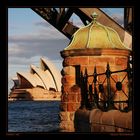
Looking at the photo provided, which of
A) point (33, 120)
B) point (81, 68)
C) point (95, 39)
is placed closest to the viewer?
point (95, 39)

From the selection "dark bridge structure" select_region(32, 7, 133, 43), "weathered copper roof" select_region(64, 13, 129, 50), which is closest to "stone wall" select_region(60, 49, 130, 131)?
"weathered copper roof" select_region(64, 13, 129, 50)

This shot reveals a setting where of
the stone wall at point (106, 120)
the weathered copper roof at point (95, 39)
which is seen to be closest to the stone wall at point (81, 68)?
the weathered copper roof at point (95, 39)

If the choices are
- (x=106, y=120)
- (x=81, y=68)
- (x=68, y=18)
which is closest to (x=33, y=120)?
(x=68, y=18)

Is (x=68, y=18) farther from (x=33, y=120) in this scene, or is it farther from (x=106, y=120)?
(x=33, y=120)

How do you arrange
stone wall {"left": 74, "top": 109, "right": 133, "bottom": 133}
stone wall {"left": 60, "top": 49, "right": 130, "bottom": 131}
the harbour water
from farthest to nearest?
1. the harbour water
2. stone wall {"left": 60, "top": 49, "right": 130, "bottom": 131}
3. stone wall {"left": 74, "top": 109, "right": 133, "bottom": 133}

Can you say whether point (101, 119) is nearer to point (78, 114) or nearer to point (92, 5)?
point (78, 114)

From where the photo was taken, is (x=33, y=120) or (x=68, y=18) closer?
(x=68, y=18)

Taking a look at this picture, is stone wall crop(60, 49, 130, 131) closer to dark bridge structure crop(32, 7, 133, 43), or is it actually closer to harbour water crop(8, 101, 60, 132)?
harbour water crop(8, 101, 60, 132)

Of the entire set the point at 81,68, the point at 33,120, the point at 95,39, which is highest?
the point at 95,39

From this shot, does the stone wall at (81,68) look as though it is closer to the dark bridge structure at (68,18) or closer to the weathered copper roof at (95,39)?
the weathered copper roof at (95,39)

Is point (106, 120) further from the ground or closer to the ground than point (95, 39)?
closer to the ground
